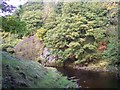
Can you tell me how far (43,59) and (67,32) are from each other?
280 centimetres

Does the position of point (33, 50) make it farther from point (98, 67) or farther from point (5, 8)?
point (5, 8)

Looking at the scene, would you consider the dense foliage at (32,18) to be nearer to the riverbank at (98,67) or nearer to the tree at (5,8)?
the riverbank at (98,67)

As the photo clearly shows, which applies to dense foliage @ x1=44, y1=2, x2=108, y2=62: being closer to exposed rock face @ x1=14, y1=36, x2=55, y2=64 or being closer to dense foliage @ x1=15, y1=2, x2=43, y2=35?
exposed rock face @ x1=14, y1=36, x2=55, y2=64

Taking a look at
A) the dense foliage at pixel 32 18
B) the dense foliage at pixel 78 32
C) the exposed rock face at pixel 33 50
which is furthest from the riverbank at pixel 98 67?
the dense foliage at pixel 32 18

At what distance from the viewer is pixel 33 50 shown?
19.6 metres

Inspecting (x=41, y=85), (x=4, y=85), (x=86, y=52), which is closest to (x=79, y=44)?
(x=86, y=52)

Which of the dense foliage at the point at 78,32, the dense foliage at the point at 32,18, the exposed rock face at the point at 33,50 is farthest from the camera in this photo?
the dense foliage at the point at 32,18

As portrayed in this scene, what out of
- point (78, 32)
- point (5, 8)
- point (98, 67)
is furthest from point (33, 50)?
point (5, 8)

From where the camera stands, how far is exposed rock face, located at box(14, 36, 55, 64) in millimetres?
18656

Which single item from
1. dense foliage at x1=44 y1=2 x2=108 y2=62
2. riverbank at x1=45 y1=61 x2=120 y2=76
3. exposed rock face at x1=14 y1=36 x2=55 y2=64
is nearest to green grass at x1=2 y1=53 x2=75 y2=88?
riverbank at x1=45 y1=61 x2=120 y2=76

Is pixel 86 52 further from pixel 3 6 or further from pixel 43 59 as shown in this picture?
pixel 3 6

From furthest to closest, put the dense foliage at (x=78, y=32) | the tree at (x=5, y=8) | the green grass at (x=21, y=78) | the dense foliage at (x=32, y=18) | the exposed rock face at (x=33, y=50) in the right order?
1. the dense foliage at (x=32, y=18)
2. the exposed rock face at (x=33, y=50)
3. the dense foliage at (x=78, y=32)
4. the green grass at (x=21, y=78)
5. the tree at (x=5, y=8)

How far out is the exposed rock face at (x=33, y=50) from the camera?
18.7 m

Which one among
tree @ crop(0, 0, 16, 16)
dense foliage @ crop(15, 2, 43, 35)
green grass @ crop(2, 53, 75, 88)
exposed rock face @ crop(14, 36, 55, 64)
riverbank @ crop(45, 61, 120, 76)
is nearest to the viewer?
tree @ crop(0, 0, 16, 16)
